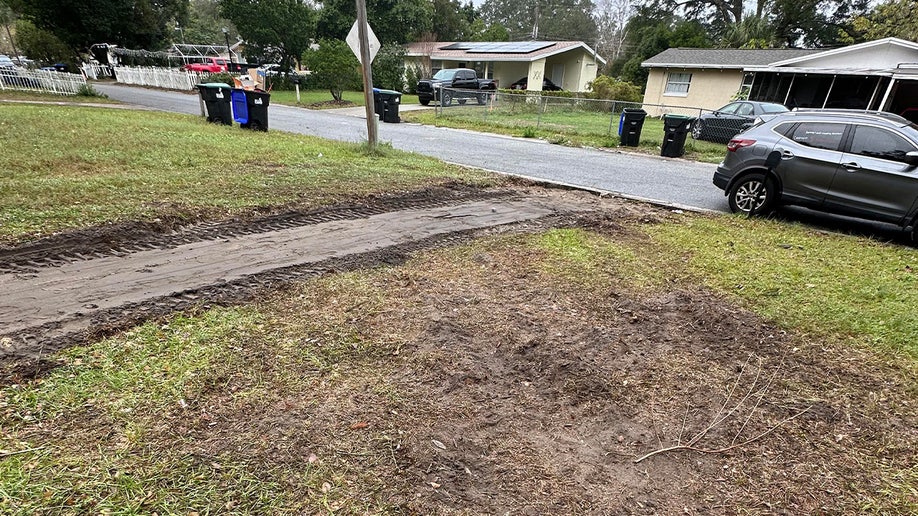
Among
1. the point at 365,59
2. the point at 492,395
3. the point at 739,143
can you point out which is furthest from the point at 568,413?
the point at 365,59

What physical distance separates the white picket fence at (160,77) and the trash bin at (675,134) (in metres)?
25.2

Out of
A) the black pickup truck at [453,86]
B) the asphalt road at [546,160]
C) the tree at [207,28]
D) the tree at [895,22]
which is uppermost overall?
the tree at [207,28]

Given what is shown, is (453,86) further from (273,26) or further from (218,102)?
(218,102)

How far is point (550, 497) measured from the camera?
2.29 meters

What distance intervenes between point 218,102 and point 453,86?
1528 cm

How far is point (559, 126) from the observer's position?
62.2 ft

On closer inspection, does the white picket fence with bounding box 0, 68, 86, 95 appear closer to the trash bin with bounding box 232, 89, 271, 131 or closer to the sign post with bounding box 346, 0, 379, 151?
the trash bin with bounding box 232, 89, 271, 131

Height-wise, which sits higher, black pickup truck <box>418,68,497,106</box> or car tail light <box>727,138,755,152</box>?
black pickup truck <box>418,68,497,106</box>

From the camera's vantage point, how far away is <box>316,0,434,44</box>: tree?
114 feet

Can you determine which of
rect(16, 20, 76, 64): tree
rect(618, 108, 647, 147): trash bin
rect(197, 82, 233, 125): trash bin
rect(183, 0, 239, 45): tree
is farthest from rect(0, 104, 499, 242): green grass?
rect(183, 0, 239, 45): tree

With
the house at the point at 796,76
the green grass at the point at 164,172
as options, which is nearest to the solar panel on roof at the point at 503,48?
the house at the point at 796,76

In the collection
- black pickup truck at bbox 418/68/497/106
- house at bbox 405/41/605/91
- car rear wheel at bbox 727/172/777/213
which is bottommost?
car rear wheel at bbox 727/172/777/213

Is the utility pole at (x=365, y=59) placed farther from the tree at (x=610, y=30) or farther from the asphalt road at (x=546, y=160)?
the tree at (x=610, y=30)

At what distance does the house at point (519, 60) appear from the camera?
3359 cm
